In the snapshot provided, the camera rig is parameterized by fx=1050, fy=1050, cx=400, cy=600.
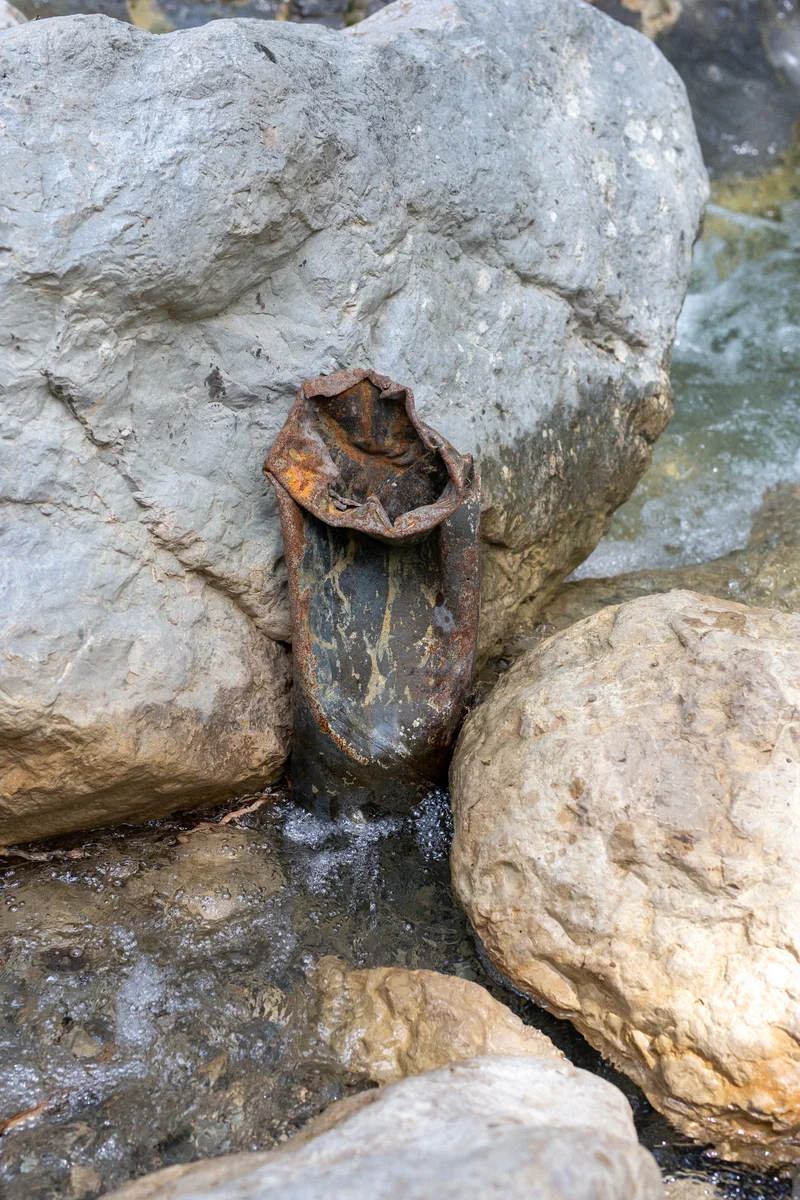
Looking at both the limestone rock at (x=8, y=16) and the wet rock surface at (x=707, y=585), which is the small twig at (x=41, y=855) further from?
the limestone rock at (x=8, y=16)

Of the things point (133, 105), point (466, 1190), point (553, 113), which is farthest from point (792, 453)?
point (466, 1190)

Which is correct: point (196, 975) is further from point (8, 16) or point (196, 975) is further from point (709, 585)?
point (8, 16)

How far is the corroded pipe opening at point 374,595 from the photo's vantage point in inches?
95.0

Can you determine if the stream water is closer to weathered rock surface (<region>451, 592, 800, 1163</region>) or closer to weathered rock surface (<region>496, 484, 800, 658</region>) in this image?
weathered rock surface (<region>451, 592, 800, 1163</region>)

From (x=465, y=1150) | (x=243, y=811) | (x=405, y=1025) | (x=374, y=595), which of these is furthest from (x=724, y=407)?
(x=465, y=1150)

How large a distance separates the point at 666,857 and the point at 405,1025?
60 centimetres

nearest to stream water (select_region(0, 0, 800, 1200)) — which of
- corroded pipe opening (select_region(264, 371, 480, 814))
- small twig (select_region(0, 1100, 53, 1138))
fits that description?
small twig (select_region(0, 1100, 53, 1138))

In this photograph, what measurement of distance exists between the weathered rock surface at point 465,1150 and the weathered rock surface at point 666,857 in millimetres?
297

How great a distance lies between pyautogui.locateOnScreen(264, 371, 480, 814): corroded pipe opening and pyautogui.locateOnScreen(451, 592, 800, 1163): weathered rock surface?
21cm

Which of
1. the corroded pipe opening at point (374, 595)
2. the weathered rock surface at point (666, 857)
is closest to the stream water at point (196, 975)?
the weathered rock surface at point (666, 857)

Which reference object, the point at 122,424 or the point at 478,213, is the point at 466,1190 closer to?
the point at 122,424

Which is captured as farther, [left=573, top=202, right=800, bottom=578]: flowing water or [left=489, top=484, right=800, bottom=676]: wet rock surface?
[left=573, top=202, right=800, bottom=578]: flowing water

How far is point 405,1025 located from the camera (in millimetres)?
2025

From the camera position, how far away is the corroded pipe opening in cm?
241
